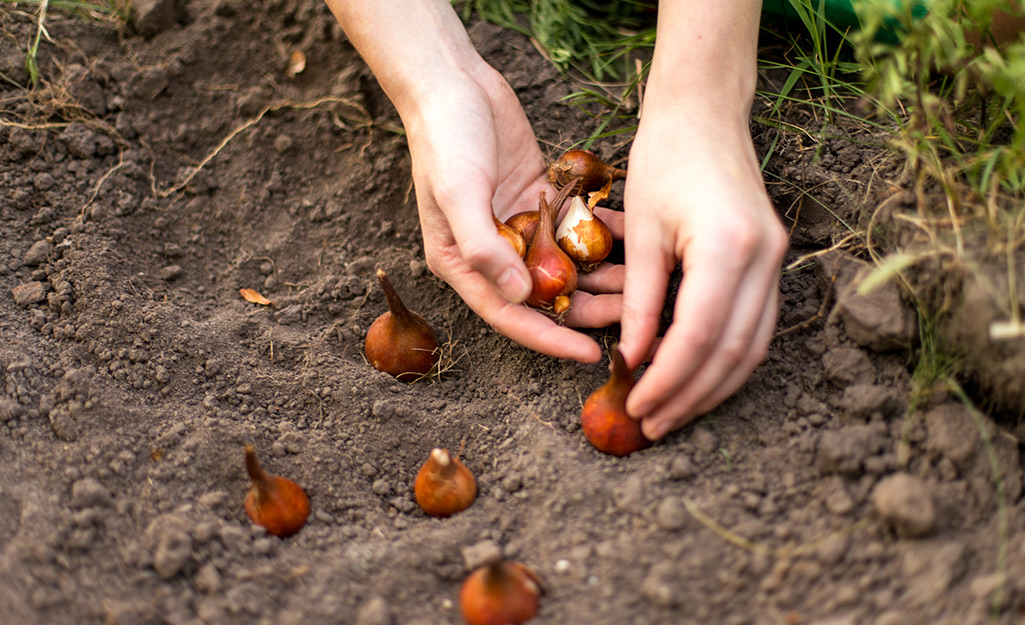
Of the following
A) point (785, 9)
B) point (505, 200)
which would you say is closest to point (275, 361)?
point (505, 200)

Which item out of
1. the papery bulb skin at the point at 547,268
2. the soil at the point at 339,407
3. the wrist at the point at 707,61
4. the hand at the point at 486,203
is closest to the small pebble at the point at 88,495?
the soil at the point at 339,407

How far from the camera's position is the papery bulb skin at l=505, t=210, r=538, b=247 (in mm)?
1703

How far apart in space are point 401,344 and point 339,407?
0.21m

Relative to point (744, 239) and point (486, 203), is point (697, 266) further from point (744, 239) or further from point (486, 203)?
point (486, 203)

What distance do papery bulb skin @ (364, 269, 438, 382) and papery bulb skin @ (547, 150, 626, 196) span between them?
0.54 meters

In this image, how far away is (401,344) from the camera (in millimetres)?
1719

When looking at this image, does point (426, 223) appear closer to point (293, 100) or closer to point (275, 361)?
point (275, 361)

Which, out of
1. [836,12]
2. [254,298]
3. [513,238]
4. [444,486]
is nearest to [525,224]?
[513,238]


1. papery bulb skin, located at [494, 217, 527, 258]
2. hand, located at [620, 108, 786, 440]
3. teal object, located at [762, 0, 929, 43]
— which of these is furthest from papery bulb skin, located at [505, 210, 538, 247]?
teal object, located at [762, 0, 929, 43]

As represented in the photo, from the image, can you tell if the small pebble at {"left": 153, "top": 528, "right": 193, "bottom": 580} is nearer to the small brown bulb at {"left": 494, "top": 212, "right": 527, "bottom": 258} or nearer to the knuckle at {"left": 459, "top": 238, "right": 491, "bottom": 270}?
the knuckle at {"left": 459, "top": 238, "right": 491, "bottom": 270}

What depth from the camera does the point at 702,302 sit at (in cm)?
121

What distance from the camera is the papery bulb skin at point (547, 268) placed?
155cm

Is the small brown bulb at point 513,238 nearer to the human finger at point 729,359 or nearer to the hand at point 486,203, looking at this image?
the hand at point 486,203

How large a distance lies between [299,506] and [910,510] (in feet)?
3.65
